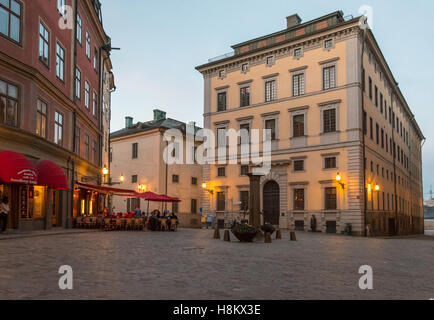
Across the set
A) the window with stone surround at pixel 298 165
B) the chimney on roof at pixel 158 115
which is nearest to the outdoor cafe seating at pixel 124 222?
the window with stone surround at pixel 298 165

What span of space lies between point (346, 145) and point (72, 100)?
68.1ft

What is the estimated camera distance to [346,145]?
3444 cm

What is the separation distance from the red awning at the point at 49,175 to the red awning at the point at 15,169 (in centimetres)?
170

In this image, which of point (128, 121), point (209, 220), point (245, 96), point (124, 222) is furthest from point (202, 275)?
point (128, 121)

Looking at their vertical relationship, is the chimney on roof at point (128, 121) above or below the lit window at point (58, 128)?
above

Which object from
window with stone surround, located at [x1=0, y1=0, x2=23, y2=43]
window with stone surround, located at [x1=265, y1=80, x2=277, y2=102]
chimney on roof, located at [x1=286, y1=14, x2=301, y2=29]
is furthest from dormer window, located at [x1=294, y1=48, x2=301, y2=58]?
window with stone surround, located at [x1=0, y1=0, x2=23, y2=43]

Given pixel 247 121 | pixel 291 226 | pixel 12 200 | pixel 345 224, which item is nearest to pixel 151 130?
pixel 247 121

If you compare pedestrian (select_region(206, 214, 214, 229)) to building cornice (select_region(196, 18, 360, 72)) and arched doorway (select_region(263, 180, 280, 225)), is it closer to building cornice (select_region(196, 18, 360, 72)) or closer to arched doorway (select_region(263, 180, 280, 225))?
arched doorway (select_region(263, 180, 280, 225))

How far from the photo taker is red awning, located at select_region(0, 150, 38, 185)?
17.7 meters

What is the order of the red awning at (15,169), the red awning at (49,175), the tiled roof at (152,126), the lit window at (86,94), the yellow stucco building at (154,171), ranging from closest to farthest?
1. the red awning at (15,169)
2. the red awning at (49,175)
3. the lit window at (86,94)
4. the yellow stucco building at (154,171)
5. the tiled roof at (152,126)

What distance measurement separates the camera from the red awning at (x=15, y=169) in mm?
17688

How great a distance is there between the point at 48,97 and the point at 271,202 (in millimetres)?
21988

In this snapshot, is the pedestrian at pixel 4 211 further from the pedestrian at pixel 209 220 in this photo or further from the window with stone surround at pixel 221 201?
the window with stone surround at pixel 221 201
